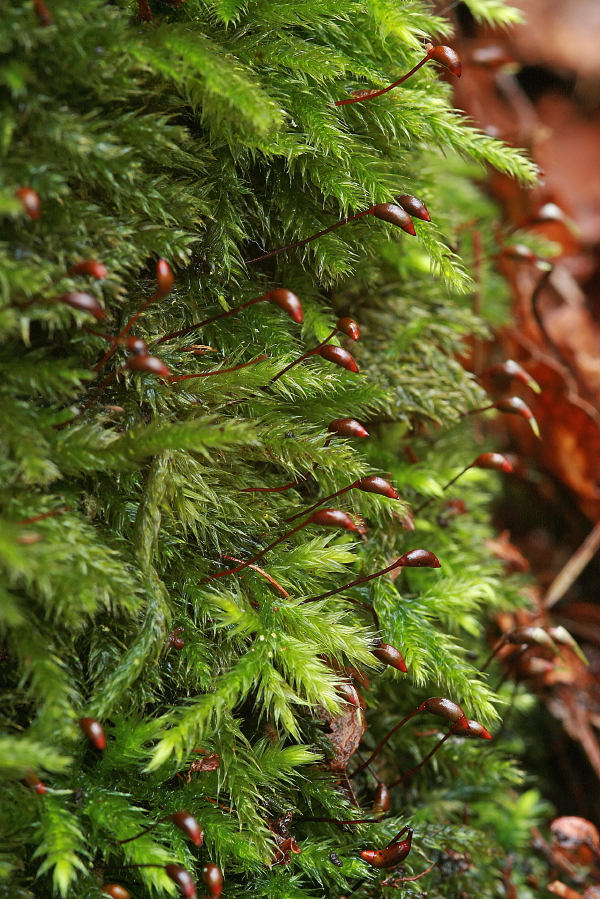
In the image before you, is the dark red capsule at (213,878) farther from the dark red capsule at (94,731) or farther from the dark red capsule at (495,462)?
the dark red capsule at (495,462)

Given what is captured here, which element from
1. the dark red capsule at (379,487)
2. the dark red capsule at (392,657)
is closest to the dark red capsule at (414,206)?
the dark red capsule at (379,487)

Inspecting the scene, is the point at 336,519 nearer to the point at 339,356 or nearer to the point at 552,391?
the point at 339,356

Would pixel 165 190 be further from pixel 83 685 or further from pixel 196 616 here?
pixel 83 685

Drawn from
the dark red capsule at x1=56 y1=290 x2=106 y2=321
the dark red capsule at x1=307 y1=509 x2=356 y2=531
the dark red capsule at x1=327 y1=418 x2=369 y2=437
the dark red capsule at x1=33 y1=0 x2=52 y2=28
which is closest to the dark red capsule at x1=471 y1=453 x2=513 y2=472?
the dark red capsule at x1=327 y1=418 x2=369 y2=437

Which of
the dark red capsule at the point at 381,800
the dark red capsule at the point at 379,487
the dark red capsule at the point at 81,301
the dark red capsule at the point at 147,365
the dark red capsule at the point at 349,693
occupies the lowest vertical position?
the dark red capsule at the point at 381,800

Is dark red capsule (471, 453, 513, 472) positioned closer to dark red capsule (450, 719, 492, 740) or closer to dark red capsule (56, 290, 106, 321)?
dark red capsule (450, 719, 492, 740)

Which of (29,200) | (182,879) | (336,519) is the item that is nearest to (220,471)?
(336,519)
